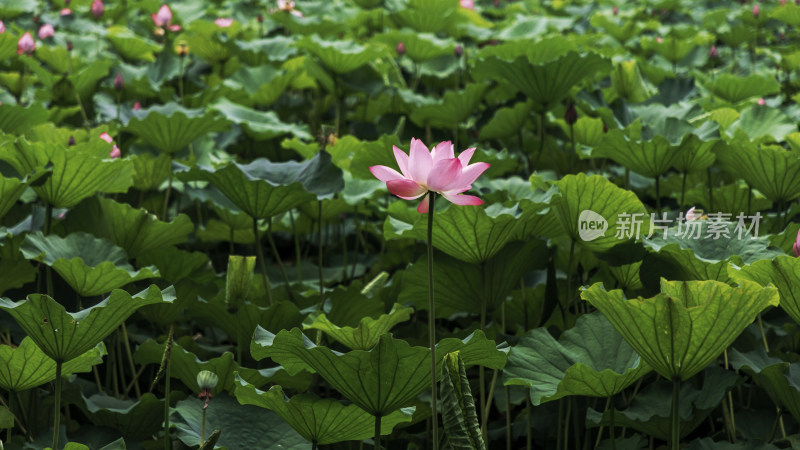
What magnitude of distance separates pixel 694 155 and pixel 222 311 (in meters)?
1.04

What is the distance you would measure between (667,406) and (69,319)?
0.93 meters

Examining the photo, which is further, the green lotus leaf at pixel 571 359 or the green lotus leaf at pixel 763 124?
the green lotus leaf at pixel 763 124

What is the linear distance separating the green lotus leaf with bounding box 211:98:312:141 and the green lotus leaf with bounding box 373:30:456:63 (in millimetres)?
622

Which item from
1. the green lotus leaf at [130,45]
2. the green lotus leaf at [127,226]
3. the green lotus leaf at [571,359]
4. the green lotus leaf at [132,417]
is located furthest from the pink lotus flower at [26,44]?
the green lotus leaf at [571,359]

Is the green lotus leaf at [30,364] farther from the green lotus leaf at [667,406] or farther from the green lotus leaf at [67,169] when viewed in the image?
the green lotus leaf at [667,406]

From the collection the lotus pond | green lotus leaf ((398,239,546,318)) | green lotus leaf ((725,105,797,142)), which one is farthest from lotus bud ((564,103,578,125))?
green lotus leaf ((398,239,546,318))

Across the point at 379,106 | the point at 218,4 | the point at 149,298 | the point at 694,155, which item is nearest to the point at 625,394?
the point at 694,155

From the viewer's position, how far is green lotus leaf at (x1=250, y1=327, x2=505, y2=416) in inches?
45.1

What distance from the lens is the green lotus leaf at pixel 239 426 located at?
131 centimetres

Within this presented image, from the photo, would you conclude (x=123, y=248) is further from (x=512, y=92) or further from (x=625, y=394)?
(x=512, y=92)

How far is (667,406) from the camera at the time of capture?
1.39m

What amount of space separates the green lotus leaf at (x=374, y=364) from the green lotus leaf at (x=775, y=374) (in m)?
0.42

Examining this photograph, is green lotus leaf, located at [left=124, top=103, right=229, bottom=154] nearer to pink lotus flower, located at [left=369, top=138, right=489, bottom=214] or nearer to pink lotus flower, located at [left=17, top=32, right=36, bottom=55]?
pink lotus flower, located at [left=17, top=32, right=36, bottom=55]

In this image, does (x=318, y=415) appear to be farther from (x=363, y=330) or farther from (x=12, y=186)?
(x=12, y=186)
